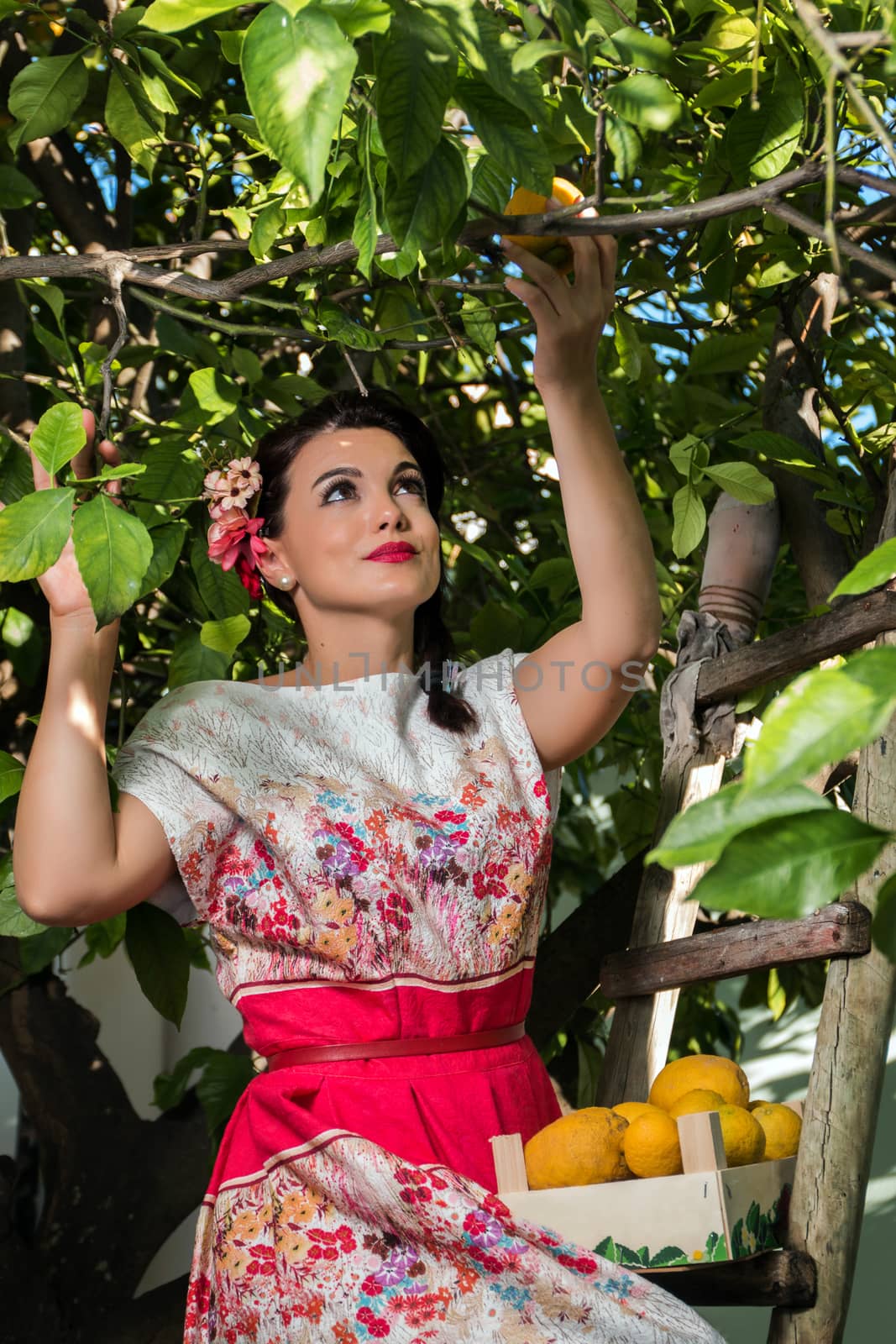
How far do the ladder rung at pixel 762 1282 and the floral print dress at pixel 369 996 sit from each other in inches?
6.6

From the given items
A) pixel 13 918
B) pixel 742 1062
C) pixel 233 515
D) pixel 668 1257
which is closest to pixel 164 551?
pixel 233 515

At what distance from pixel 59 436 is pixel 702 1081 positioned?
2.32 ft

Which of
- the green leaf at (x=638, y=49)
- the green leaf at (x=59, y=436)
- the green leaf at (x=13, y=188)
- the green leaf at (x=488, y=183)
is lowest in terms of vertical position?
the green leaf at (x=59, y=436)

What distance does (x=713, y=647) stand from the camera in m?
1.47

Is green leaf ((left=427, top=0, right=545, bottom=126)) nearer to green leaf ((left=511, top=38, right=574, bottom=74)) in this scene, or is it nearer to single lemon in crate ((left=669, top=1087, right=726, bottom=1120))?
green leaf ((left=511, top=38, right=574, bottom=74))

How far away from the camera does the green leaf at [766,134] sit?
101cm

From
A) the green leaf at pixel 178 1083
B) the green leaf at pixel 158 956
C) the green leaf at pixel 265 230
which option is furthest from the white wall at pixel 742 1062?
the green leaf at pixel 265 230

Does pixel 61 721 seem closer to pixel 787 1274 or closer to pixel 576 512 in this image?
pixel 576 512

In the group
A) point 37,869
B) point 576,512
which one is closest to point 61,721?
point 37,869

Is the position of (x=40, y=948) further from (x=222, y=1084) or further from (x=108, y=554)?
(x=108, y=554)

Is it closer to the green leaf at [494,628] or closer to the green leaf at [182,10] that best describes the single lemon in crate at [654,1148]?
the green leaf at [494,628]

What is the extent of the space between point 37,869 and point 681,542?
63cm

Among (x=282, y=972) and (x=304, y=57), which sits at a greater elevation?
(x=304, y=57)

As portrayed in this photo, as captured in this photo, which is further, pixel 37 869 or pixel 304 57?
pixel 37 869
